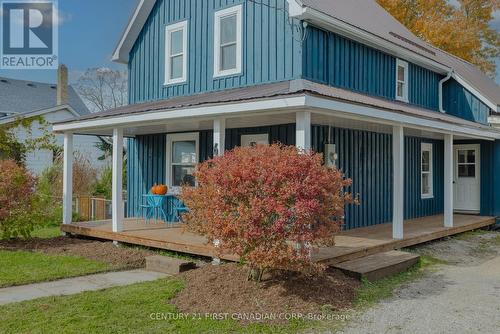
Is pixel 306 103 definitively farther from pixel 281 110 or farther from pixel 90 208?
pixel 90 208

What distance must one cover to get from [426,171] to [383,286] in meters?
8.51

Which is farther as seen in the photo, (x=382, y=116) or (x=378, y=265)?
(x=382, y=116)

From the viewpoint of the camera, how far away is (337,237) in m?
9.64

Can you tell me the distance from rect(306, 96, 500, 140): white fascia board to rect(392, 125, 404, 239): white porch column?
0.88 feet

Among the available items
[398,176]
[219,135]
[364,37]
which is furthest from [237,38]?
[398,176]

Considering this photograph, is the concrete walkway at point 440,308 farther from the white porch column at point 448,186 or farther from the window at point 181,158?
the window at point 181,158

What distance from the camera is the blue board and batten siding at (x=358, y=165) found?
36.3ft

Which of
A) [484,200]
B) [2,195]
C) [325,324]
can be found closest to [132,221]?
[2,195]

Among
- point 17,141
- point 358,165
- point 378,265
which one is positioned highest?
point 17,141

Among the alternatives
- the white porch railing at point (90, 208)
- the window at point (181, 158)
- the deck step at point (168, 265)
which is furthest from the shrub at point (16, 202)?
the white porch railing at point (90, 208)

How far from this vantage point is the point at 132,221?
12586 mm

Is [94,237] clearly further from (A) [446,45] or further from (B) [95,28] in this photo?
(B) [95,28]

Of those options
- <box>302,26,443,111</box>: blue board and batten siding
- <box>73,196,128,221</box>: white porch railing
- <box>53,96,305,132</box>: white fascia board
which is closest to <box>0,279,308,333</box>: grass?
<box>53,96,305,132</box>: white fascia board

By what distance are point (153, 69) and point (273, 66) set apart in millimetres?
4171
